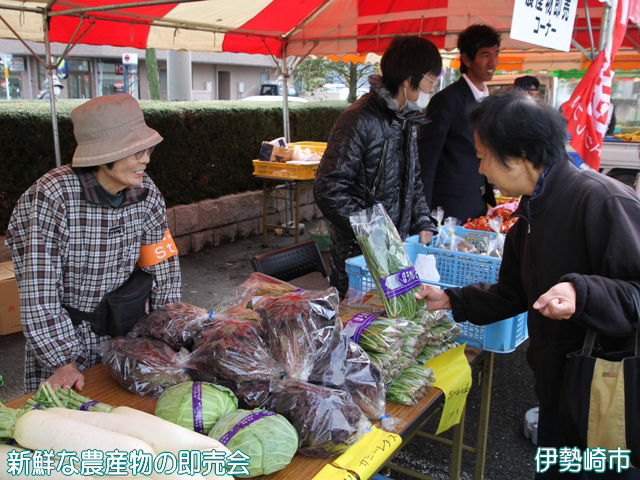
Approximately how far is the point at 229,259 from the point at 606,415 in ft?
18.8

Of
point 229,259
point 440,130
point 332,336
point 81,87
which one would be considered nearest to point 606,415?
point 332,336

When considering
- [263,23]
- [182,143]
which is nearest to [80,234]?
[263,23]

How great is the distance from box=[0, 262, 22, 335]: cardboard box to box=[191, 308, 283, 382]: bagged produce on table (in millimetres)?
3280

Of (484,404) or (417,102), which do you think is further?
(417,102)

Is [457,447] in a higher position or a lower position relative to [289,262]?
lower

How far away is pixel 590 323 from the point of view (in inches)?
62.1

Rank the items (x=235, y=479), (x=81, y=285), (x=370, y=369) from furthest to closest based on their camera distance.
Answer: (x=81, y=285) < (x=370, y=369) < (x=235, y=479)

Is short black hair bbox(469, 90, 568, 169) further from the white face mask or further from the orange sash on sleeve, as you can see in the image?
the orange sash on sleeve

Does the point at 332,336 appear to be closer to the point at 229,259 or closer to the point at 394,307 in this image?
the point at 394,307

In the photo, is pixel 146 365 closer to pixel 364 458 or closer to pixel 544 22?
pixel 364 458

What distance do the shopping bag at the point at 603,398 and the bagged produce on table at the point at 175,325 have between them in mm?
1186

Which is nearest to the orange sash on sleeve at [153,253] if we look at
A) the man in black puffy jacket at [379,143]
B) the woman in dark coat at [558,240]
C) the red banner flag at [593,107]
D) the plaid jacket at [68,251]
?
the plaid jacket at [68,251]

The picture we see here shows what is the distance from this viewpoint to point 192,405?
146cm

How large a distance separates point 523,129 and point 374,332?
79cm
